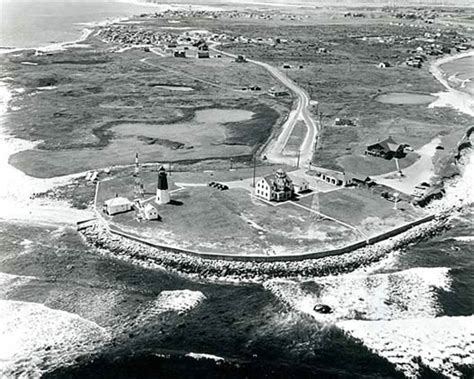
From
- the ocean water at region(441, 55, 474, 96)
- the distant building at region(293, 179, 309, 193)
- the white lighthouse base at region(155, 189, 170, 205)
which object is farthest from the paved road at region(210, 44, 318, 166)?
→ the ocean water at region(441, 55, 474, 96)

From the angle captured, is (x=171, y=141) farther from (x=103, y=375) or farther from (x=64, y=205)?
(x=103, y=375)

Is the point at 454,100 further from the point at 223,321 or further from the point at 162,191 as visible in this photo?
the point at 223,321

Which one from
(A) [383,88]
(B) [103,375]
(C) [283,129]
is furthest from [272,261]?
(A) [383,88]

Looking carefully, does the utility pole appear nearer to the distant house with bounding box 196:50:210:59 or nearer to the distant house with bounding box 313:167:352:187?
the distant house with bounding box 313:167:352:187

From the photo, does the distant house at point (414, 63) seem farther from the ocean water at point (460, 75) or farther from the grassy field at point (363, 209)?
the grassy field at point (363, 209)

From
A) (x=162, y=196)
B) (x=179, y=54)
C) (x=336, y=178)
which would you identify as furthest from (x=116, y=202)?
(x=179, y=54)

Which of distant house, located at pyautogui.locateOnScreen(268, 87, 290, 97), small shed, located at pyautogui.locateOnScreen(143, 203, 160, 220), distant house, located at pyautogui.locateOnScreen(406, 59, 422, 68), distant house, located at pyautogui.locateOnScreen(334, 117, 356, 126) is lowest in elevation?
small shed, located at pyautogui.locateOnScreen(143, 203, 160, 220)

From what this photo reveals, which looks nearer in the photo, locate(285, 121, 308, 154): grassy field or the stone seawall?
the stone seawall
